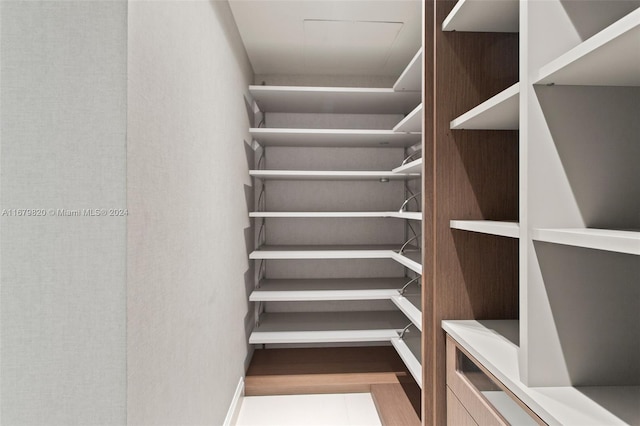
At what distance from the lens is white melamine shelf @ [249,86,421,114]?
2.24m

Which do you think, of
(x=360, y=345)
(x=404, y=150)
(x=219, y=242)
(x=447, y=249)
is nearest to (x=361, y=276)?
(x=360, y=345)

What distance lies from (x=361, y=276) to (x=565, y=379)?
6.89ft

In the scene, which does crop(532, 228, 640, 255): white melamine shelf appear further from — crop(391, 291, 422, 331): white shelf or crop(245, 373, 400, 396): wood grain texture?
crop(245, 373, 400, 396): wood grain texture

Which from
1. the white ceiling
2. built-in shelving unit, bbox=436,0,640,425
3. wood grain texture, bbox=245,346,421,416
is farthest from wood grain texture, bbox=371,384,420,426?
the white ceiling

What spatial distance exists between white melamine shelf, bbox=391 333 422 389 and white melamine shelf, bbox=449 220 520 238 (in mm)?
788

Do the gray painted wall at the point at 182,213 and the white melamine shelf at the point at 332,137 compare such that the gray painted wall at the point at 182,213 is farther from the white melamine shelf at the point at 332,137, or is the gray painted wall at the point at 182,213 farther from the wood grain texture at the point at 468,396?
the wood grain texture at the point at 468,396

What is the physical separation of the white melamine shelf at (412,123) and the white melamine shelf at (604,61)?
990 millimetres

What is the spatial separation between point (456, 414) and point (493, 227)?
61cm

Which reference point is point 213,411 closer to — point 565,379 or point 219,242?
point 219,242

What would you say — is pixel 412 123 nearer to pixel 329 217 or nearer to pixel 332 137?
pixel 332 137

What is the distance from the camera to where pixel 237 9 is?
6.12 feet

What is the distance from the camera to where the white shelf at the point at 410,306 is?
165cm

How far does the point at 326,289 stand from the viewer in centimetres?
241

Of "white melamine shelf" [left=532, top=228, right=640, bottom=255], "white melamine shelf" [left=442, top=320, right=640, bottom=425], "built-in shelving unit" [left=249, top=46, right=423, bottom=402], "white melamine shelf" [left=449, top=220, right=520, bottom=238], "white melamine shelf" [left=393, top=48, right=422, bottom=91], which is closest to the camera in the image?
"white melamine shelf" [left=532, top=228, right=640, bottom=255]
